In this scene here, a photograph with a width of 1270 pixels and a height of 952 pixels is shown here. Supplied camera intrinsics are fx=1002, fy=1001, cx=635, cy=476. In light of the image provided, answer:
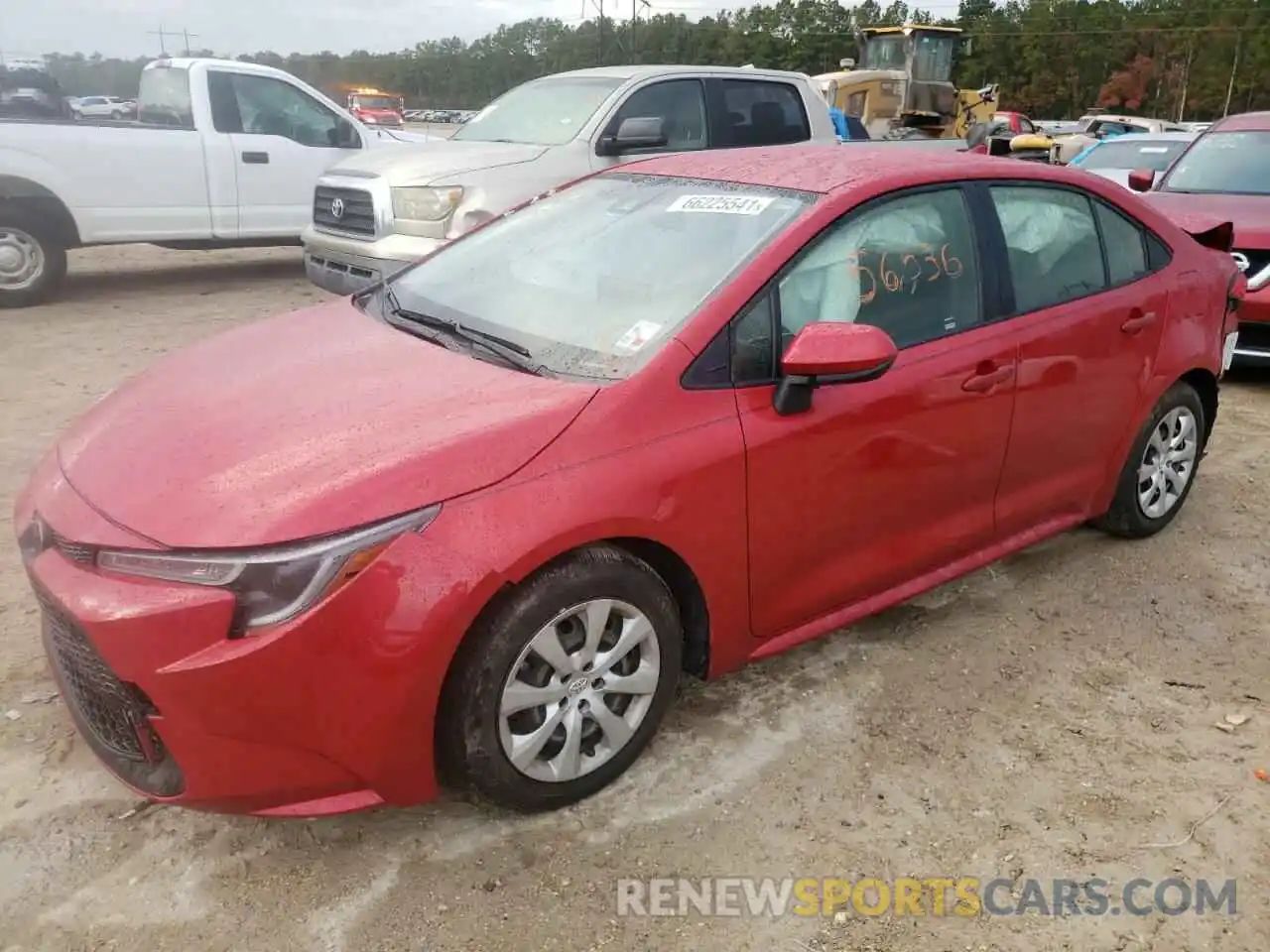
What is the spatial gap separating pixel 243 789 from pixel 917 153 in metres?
2.84

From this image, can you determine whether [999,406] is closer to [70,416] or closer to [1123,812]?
[1123,812]

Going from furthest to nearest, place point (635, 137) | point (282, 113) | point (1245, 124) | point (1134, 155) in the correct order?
point (1134, 155), point (282, 113), point (1245, 124), point (635, 137)

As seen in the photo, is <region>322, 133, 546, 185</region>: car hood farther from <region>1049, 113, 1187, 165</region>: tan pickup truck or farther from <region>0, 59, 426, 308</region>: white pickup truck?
<region>1049, 113, 1187, 165</region>: tan pickup truck

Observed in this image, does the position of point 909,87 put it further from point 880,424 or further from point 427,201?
point 880,424

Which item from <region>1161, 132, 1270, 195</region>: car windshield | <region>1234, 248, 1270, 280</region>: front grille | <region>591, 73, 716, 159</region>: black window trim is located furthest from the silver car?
<region>591, 73, 716, 159</region>: black window trim

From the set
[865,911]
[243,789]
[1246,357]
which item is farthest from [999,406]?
[1246,357]

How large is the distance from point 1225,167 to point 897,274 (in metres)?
6.01

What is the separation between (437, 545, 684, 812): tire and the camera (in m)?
2.31

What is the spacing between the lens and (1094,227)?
3.74 meters

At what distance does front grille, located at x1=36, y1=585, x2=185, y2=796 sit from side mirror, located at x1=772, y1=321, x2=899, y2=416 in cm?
173

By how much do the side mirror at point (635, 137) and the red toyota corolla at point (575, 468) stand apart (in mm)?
3571

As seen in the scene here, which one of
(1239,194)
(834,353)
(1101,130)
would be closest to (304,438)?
(834,353)

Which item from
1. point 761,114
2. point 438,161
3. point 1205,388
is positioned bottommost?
point 1205,388

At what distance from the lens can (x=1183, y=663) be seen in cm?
336
